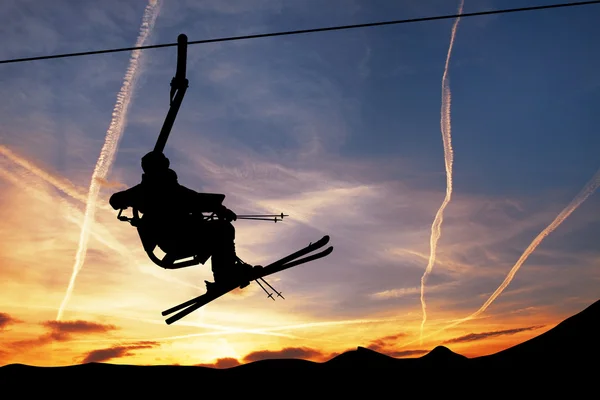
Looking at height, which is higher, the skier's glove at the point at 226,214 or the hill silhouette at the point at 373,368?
the skier's glove at the point at 226,214

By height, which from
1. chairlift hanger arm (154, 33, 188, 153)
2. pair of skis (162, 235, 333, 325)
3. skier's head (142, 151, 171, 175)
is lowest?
pair of skis (162, 235, 333, 325)

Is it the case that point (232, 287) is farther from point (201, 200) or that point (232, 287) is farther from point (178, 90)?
point (178, 90)

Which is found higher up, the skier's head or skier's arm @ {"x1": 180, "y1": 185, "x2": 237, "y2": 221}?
the skier's head

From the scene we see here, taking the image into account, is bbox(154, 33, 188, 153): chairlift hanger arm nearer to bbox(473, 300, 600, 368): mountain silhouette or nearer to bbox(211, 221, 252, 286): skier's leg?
bbox(211, 221, 252, 286): skier's leg

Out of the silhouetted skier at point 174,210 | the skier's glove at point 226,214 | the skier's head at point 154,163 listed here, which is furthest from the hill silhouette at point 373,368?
the skier's head at point 154,163

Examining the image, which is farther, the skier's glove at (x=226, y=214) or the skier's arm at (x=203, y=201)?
the skier's glove at (x=226, y=214)

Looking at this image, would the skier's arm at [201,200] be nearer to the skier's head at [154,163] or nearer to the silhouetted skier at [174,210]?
the silhouetted skier at [174,210]

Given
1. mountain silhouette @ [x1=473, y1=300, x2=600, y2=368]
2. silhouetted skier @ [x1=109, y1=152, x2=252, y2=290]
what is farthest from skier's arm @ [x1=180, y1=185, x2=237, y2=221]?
mountain silhouette @ [x1=473, y1=300, x2=600, y2=368]
